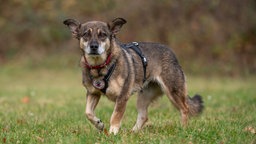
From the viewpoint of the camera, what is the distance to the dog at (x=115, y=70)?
7.05 metres

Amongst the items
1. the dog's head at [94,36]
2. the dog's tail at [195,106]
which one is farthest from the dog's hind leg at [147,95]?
the dog's head at [94,36]

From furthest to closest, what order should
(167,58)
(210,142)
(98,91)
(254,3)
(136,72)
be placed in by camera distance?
(254,3) → (167,58) → (136,72) → (98,91) → (210,142)

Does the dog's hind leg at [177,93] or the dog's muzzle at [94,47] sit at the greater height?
the dog's muzzle at [94,47]

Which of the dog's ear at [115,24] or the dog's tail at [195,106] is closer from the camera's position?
the dog's ear at [115,24]

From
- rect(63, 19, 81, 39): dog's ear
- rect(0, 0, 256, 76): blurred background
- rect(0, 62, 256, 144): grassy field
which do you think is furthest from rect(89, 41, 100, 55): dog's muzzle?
rect(0, 0, 256, 76): blurred background

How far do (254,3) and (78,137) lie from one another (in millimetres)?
17782

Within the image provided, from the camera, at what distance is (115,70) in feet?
23.6

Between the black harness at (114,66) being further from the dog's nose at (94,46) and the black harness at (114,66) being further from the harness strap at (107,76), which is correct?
the dog's nose at (94,46)

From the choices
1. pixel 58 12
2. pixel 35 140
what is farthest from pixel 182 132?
pixel 58 12

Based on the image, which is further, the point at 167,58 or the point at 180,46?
the point at 180,46

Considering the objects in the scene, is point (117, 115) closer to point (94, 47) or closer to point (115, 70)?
point (115, 70)

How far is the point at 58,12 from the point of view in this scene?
90.8 feet

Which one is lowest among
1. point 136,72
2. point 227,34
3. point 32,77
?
point 32,77

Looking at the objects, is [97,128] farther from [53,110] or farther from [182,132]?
[53,110]
